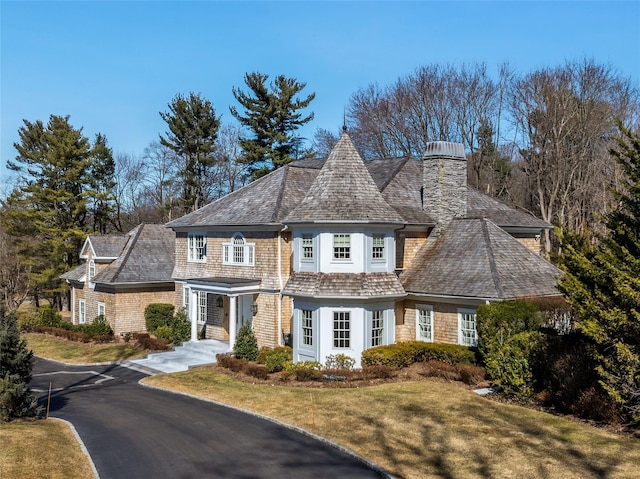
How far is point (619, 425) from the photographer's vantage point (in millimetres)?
15438

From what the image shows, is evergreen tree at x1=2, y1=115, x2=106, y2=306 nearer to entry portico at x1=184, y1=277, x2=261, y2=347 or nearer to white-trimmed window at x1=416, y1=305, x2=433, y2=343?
entry portico at x1=184, y1=277, x2=261, y2=347

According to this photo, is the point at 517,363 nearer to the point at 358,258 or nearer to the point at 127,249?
the point at 358,258

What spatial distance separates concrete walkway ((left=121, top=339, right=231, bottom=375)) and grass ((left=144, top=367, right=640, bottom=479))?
4.62 meters

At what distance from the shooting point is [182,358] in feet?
90.0

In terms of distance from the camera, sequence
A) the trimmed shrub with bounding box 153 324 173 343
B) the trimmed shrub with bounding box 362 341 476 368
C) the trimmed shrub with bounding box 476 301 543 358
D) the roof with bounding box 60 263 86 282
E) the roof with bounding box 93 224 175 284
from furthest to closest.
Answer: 1. the roof with bounding box 60 263 86 282
2. the roof with bounding box 93 224 175 284
3. the trimmed shrub with bounding box 153 324 173 343
4. the trimmed shrub with bounding box 362 341 476 368
5. the trimmed shrub with bounding box 476 301 543 358

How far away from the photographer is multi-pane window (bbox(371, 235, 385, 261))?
24656mm

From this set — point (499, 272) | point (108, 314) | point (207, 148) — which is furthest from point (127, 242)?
point (499, 272)

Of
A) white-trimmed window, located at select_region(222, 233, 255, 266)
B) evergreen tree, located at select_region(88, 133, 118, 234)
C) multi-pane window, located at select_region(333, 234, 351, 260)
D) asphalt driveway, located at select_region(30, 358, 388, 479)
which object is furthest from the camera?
evergreen tree, located at select_region(88, 133, 118, 234)

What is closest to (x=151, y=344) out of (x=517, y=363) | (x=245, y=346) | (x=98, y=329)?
(x=98, y=329)

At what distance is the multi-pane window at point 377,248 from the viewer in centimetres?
2466

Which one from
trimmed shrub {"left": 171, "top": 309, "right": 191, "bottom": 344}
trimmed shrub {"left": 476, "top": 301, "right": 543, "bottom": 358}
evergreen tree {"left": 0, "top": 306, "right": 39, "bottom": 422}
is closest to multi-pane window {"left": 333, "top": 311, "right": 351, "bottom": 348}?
trimmed shrub {"left": 476, "top": 301, "right": 543, "bottom": 358}

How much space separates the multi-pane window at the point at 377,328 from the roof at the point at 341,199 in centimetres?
394

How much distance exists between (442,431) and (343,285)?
29.5 feet

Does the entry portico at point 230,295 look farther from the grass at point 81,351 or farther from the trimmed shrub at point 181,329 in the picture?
the grass at point 81,351
